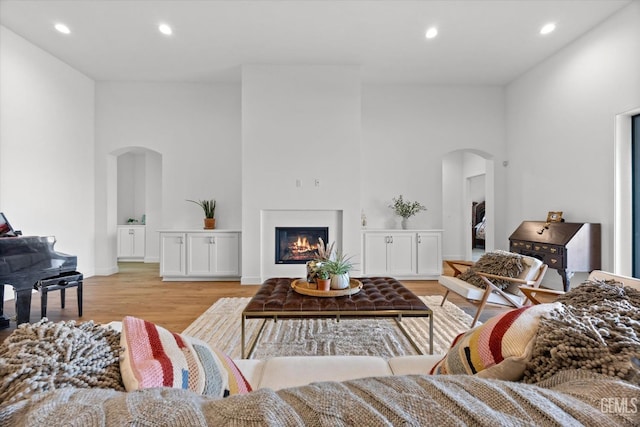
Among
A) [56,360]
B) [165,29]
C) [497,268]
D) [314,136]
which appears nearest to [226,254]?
[314,136]

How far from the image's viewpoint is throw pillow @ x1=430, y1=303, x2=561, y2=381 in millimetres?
829

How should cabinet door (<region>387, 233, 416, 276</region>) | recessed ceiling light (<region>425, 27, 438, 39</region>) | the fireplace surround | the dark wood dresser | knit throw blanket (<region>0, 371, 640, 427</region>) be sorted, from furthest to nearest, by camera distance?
cabinet door (<region>387, 233, 416, 276</region>)
the fireplace surround
recessed ceiling light (<region>425, 27, 438, 39</region>)
the dark wood dresser
knit throw blanket (<region>0, 371, 640, 427</region>)

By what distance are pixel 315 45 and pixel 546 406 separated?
4.85 metres

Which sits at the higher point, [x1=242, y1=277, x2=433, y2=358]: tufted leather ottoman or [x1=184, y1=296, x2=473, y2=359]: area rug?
[x1=242, y1=277, x2=433, y2=358]: tufted leather ottoman

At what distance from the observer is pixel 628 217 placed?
374 cm

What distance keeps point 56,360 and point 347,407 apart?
A: 0.62 metres

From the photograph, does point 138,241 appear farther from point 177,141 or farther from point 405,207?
point 405,207

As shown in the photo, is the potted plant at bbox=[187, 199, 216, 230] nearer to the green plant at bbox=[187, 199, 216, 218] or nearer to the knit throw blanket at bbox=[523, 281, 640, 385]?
the green plant at bbox=[187, 199, 216, 218]

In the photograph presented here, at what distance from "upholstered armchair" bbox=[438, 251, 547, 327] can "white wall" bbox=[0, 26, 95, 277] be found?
5584 millimetres

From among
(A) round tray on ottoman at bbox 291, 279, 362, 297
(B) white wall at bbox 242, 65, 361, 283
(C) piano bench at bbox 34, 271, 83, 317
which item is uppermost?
(B) white wall at bbox 242, 65, 361, 283

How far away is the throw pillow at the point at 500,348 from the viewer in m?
0.83

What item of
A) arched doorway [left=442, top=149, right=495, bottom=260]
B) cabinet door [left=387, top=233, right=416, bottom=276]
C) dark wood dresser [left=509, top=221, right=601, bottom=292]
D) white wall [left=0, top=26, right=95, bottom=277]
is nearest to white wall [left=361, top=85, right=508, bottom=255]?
cabinet door [left=387, top=233, right=416, bottom=276]

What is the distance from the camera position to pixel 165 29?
4.11 m

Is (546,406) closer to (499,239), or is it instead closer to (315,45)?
(315,45)
